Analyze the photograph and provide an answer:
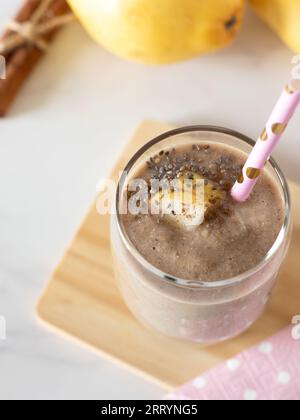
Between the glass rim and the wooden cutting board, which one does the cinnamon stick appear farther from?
the glass rim

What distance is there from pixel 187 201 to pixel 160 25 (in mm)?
282

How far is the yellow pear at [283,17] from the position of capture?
86 cm

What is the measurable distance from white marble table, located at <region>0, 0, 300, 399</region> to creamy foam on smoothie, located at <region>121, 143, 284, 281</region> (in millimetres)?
200

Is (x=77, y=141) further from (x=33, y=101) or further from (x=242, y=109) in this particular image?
(x=242, y=109)

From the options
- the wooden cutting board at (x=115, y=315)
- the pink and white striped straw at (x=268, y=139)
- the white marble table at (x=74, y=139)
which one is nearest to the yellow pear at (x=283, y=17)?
the white marble table at (x=74, y=139)

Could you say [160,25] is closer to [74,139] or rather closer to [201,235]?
[74,139]

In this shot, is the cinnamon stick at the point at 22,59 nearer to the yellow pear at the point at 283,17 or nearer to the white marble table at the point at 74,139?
the white marble table at the point at 74,139

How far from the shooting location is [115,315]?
2.59 ft

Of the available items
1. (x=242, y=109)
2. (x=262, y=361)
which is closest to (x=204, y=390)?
(x=262, y=361)

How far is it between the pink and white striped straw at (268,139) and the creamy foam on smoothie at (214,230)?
0.8 inches

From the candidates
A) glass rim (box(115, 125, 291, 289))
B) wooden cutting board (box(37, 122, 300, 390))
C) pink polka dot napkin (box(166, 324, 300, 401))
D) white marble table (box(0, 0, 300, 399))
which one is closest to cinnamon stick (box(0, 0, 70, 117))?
white marble table (box(0, 0, 300, 399))

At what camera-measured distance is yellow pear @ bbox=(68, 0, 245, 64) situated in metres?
0.82

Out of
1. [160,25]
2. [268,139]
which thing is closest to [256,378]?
[268,139]

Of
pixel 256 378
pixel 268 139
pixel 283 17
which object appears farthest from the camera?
pixel 283 17
